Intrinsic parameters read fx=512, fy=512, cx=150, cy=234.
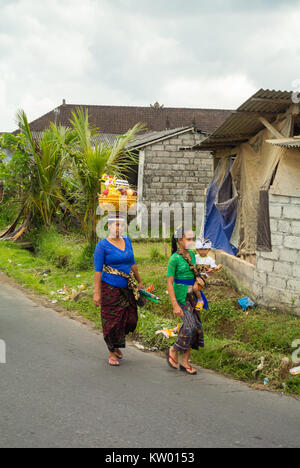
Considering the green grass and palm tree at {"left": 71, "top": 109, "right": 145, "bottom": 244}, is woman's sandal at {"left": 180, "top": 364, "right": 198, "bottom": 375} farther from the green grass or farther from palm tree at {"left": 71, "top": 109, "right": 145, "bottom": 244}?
palm tree at {"left": 71, "top": 109, "right": 145, "bottom": 244}

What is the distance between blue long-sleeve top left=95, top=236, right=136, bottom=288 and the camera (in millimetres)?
5922

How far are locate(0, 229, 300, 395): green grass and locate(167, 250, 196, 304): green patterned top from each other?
99cm

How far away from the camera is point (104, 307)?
601 centimetres

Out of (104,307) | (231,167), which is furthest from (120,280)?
(231,167)

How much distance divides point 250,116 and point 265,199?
1.66 m

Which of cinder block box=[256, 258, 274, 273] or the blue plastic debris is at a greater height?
cinder block box=[256, 258, 274, 273]

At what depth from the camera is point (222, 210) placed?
38.4 feet

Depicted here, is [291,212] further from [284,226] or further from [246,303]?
[246,303]

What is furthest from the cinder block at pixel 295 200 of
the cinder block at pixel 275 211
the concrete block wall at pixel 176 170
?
the concrete block wall at pixel 176 170

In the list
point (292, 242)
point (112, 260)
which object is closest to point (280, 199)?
point (292, 242)

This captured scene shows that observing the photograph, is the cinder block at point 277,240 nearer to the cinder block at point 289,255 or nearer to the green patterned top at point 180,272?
the cinder block at point 289,255

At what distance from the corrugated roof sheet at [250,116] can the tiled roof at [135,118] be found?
1103 inches

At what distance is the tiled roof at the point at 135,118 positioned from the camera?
128 ft

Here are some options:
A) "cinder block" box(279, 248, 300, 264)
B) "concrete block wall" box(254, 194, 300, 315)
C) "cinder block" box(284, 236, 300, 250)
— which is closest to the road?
"concrete block wall" box(254, 194, 300, 315)
